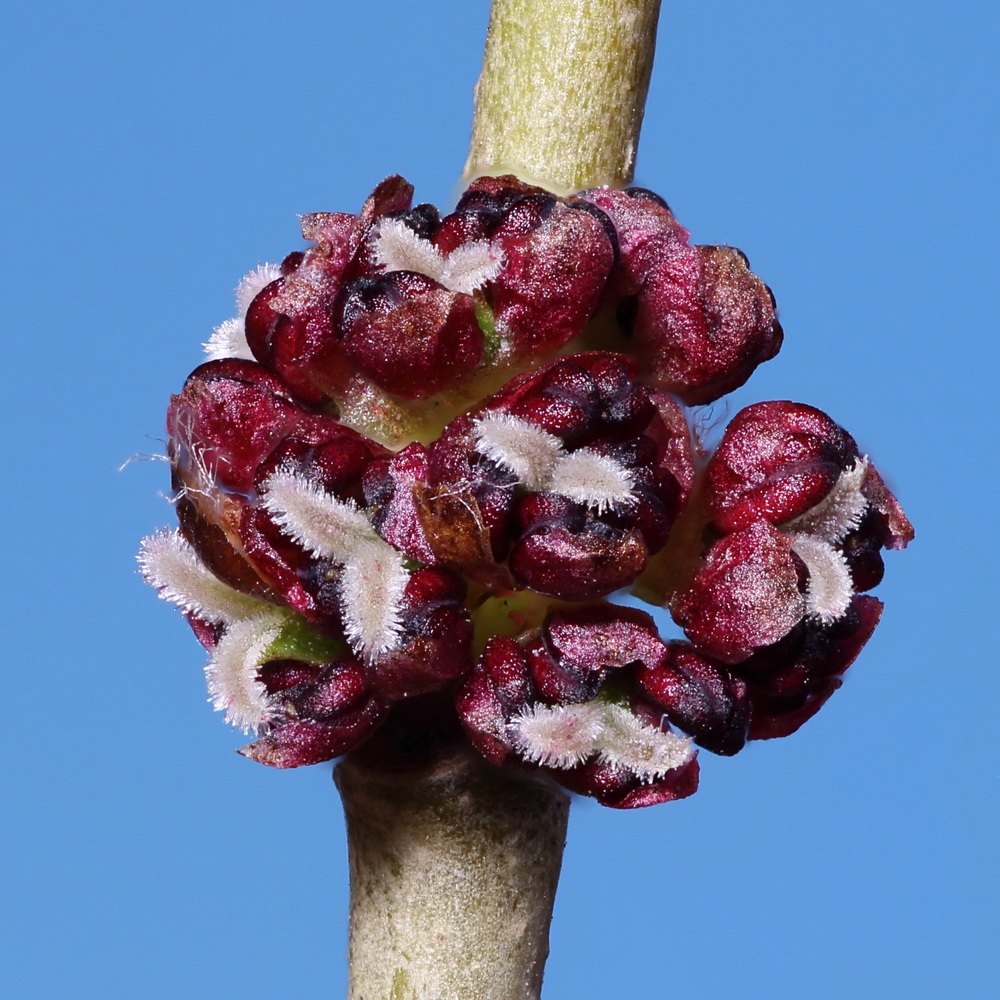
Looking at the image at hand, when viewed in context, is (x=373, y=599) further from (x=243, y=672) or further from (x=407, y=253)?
(x=407, y=253)

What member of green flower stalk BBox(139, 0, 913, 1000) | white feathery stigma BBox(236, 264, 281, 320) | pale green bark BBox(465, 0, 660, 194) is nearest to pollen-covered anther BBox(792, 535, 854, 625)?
green flower stalk BBox(139, 0, 913, 1000)

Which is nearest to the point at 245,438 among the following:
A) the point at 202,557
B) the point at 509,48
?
the point at 202,557

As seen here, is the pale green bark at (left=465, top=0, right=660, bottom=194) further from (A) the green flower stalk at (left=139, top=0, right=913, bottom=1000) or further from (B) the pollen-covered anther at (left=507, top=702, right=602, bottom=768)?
(B) the pollen-covered anther at (left=507, top=702, right=602, bottom=768)

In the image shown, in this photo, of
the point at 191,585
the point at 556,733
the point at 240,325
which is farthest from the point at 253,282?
the point at 556,733

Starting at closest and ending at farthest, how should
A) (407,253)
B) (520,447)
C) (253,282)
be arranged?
1. (520,447)
2. (407,253)
3. (253,282)

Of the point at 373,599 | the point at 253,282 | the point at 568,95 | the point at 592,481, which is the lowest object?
the point at 373,599

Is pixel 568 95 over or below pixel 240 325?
over

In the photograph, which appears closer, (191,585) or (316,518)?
(316,518)
